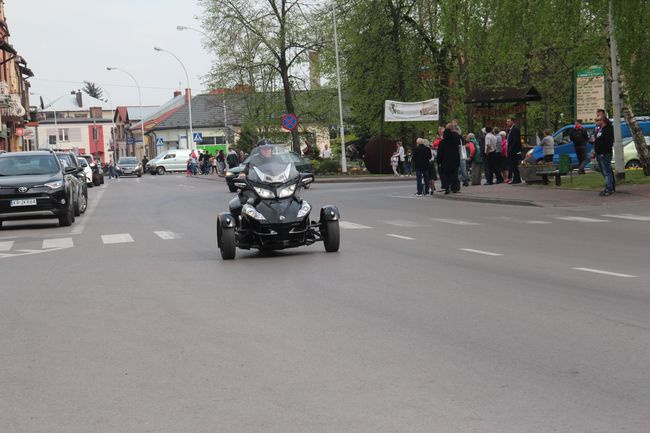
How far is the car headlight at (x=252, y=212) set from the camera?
47.1 ft

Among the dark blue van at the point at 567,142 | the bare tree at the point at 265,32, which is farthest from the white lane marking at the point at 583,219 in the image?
the bare tree at the point at 265,32

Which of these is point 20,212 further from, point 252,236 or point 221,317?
point 221,317

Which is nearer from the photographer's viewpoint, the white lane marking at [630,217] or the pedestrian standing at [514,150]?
the white lane marking at [630,217]

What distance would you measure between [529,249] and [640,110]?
4264cm

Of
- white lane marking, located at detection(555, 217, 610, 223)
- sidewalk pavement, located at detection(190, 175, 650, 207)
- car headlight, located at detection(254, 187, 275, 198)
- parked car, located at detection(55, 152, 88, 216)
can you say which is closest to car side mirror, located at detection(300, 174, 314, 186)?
car headlight, located at detection(254, 187, 275, 198)

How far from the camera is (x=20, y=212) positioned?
2362cm

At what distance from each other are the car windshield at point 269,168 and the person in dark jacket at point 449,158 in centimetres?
1569

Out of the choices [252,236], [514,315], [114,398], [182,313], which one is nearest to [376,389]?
[114,398]

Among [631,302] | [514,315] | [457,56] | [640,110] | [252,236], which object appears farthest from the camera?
[640,110]

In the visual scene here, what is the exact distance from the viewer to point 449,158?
30562mm

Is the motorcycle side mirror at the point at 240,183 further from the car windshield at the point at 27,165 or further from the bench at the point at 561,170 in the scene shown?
the bench at the point at 561,170

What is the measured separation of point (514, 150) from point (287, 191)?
1890 centimetres

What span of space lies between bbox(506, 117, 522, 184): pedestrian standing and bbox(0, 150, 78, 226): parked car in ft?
41.8

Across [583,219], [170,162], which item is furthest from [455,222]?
[170,162]
